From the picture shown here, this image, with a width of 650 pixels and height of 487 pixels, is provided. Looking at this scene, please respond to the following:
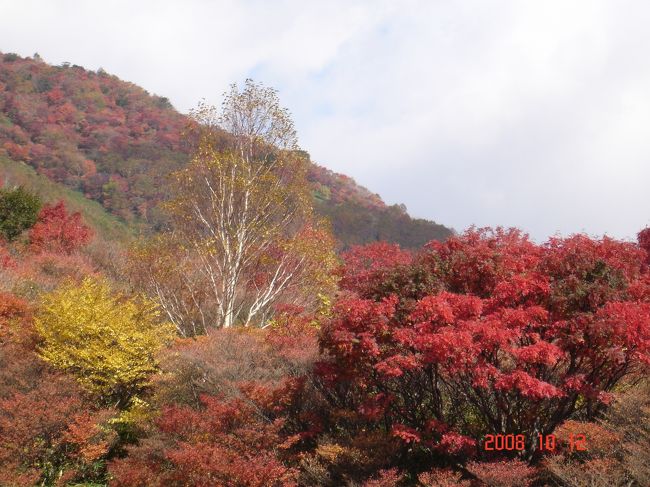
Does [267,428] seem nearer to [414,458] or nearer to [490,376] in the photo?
[414,458]

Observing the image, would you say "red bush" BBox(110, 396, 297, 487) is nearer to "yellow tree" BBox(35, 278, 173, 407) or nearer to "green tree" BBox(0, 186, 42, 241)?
"yellow tree" BBox(35, 278, 173, 407)

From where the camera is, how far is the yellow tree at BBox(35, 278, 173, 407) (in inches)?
504

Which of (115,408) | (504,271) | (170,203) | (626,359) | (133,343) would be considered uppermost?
(170,203)

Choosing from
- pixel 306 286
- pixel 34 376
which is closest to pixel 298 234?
pixel 306 286

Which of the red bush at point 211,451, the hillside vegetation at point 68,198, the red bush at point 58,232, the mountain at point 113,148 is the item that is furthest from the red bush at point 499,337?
the mountain at point 113,148

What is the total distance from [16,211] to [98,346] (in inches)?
840

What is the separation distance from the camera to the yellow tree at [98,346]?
1280 cm

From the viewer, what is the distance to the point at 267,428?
389 inches

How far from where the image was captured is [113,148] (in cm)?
6356

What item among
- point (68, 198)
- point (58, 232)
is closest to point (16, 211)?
point (58, 232)

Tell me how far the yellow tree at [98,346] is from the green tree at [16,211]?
18909 millimetres

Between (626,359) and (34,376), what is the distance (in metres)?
11.4
